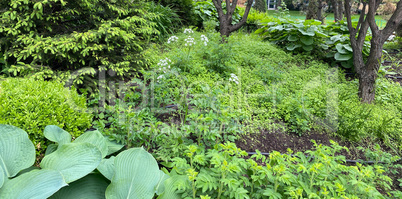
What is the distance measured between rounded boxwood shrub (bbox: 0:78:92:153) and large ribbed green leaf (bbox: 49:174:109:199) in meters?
0.60

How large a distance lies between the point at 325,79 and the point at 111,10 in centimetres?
361

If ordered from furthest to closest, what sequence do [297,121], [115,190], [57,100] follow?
[297,121] → [57,100] → [115,190]

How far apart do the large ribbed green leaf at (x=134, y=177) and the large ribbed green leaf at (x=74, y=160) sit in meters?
0.14

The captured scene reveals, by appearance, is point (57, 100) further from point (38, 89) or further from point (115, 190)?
point (115, 190)

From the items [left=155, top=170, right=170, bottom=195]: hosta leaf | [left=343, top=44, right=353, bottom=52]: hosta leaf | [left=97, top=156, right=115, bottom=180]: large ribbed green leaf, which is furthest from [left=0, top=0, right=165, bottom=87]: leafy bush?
[left=343, top=44, right=353, bottom=52]: hosta leaf

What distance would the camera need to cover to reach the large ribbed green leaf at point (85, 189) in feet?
4.68

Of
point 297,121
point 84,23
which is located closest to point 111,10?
point 84,23

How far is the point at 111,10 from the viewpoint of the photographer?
115 inches

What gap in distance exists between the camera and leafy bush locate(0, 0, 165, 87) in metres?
2.42

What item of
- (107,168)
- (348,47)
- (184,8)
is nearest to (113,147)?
(107,168)

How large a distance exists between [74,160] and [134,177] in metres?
0.37

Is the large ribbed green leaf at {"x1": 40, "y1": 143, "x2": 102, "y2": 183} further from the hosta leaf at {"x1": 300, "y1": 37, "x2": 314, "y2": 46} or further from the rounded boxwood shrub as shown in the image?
the hosta leaf at {"x1": 300, "y1": 37, "x2": 314, "y2": 46}

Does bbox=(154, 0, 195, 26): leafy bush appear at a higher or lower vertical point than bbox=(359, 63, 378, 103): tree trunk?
higher

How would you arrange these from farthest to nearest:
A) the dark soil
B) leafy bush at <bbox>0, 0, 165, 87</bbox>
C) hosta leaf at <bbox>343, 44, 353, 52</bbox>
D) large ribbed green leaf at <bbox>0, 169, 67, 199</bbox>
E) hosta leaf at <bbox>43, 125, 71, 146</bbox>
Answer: hosta leaf at <bbox>343, 44, 353, 52</bbox>, the dark soil, leafy bush at <bbox>0, 0, 165, 87</bbox>, hosta leaf at <bbox>43, 125, 71, 146</bbox>, large ribbed green leaf at <bbox>0, 169, 67, 199</bbox>
